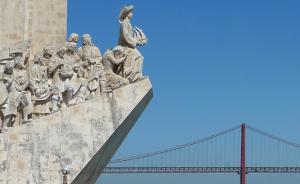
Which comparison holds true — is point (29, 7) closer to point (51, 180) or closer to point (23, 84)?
point (23, 84)

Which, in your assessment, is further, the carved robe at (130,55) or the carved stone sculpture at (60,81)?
the carved robe at (130,55)

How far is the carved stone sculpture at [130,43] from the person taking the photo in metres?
15.0

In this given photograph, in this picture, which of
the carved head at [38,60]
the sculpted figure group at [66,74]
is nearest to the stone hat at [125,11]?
the sculpted figure group at [66,74]

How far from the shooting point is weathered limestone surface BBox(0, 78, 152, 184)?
13992 millimetres

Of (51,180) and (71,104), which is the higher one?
(71,104)

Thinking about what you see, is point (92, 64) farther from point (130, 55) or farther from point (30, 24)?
point (30, 24)

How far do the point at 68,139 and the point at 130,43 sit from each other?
223 centimetres

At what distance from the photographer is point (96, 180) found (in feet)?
54.4

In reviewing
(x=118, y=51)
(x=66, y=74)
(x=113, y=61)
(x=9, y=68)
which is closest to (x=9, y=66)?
(x=9, y=68)

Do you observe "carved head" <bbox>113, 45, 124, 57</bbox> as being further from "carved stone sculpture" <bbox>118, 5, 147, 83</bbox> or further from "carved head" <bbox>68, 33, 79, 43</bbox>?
"carved head" <bbox>68, 33, 79, 43</bbox>

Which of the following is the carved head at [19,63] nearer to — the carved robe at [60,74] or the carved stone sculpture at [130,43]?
the carved robe at [60,74]

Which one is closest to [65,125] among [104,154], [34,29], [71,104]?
[71,104]

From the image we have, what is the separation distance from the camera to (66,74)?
14.8m

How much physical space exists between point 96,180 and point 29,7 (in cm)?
370
